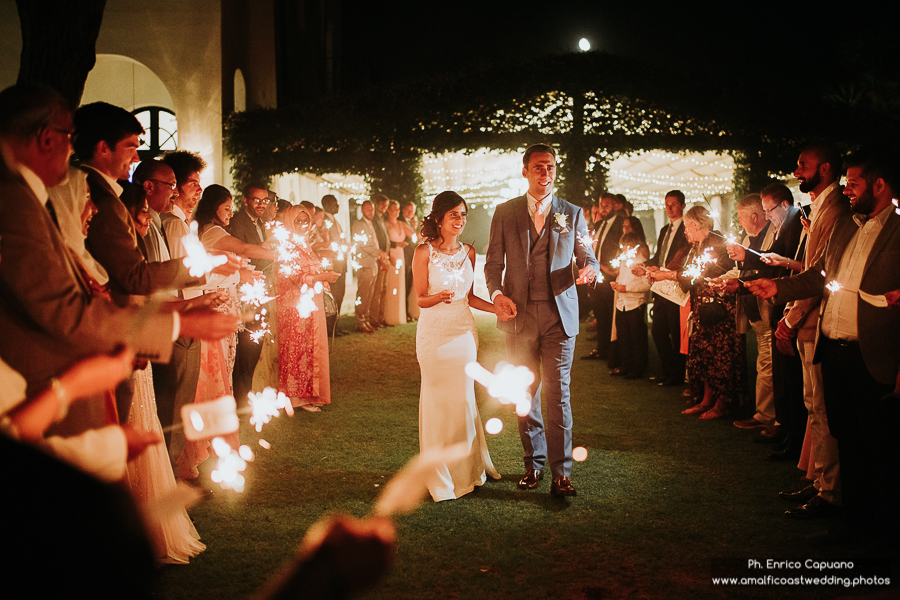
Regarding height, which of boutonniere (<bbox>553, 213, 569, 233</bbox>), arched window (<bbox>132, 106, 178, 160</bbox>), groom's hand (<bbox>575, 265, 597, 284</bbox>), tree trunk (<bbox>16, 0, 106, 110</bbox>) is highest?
arched window (<bbox>132, 106, 178, 160</bbox>)

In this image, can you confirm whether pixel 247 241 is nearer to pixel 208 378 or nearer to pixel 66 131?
pixel 208 378

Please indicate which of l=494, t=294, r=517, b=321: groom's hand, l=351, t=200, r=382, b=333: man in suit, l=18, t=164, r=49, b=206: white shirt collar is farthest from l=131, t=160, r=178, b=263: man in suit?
l=351, t=200, r=382, b=333: man in suit

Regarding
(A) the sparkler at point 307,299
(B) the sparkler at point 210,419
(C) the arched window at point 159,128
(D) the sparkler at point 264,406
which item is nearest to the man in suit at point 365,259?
(C) the arched window at point 159,128

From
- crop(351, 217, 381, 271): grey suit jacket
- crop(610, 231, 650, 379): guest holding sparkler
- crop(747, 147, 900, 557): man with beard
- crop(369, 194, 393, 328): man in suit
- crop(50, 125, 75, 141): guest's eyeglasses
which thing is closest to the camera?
crop(50, 125, 75, 141): guest's eyeglasses

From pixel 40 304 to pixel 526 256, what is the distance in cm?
326

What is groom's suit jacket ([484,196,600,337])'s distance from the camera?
4555mm

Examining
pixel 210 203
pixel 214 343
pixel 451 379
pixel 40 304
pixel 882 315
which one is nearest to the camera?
pixel 40 304

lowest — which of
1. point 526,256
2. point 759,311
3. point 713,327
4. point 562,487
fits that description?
point 562,487

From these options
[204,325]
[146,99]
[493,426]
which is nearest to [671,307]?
[493,426]

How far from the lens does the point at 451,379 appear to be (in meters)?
4.67

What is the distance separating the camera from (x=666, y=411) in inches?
268

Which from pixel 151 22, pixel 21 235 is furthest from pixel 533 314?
pixel 151 22

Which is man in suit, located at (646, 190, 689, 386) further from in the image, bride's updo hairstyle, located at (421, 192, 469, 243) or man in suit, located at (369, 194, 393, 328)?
man in suit, located at (369, 194, 393, 328)

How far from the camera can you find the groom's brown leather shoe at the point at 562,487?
442cm
